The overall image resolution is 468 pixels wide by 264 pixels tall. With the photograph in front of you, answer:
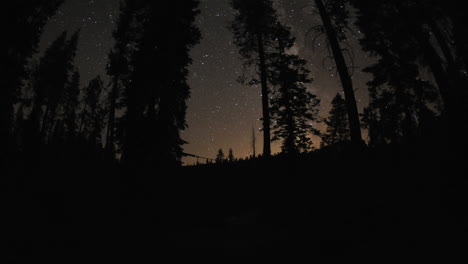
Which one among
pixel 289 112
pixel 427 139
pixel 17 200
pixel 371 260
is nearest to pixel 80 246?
pixel 17 200

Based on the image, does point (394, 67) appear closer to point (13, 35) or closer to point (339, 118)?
point (339, 118)

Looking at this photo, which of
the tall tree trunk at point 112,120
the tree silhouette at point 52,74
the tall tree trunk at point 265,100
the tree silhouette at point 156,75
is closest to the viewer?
the tree silhouette at point 156,75

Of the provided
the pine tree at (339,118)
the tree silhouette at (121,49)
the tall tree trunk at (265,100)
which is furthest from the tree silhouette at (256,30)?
the pine tree at (339,118)

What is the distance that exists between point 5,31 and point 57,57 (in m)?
25.7

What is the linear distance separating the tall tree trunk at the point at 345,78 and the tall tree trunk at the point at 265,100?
19.2 ft

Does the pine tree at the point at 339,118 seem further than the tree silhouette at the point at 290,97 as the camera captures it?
Yes

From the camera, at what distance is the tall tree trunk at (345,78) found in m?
7.20

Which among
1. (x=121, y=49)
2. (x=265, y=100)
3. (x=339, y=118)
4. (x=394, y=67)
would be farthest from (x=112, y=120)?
(x=339, y=118)

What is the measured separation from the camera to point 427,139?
251 inches

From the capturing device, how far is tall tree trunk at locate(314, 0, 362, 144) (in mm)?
7199

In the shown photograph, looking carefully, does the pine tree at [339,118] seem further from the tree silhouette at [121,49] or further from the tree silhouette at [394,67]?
the tree silhouette at [121,49]

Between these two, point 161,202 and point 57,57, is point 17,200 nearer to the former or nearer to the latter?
point 161,202

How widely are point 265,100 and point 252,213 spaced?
9.37 meters

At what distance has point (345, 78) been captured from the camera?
8.07m
